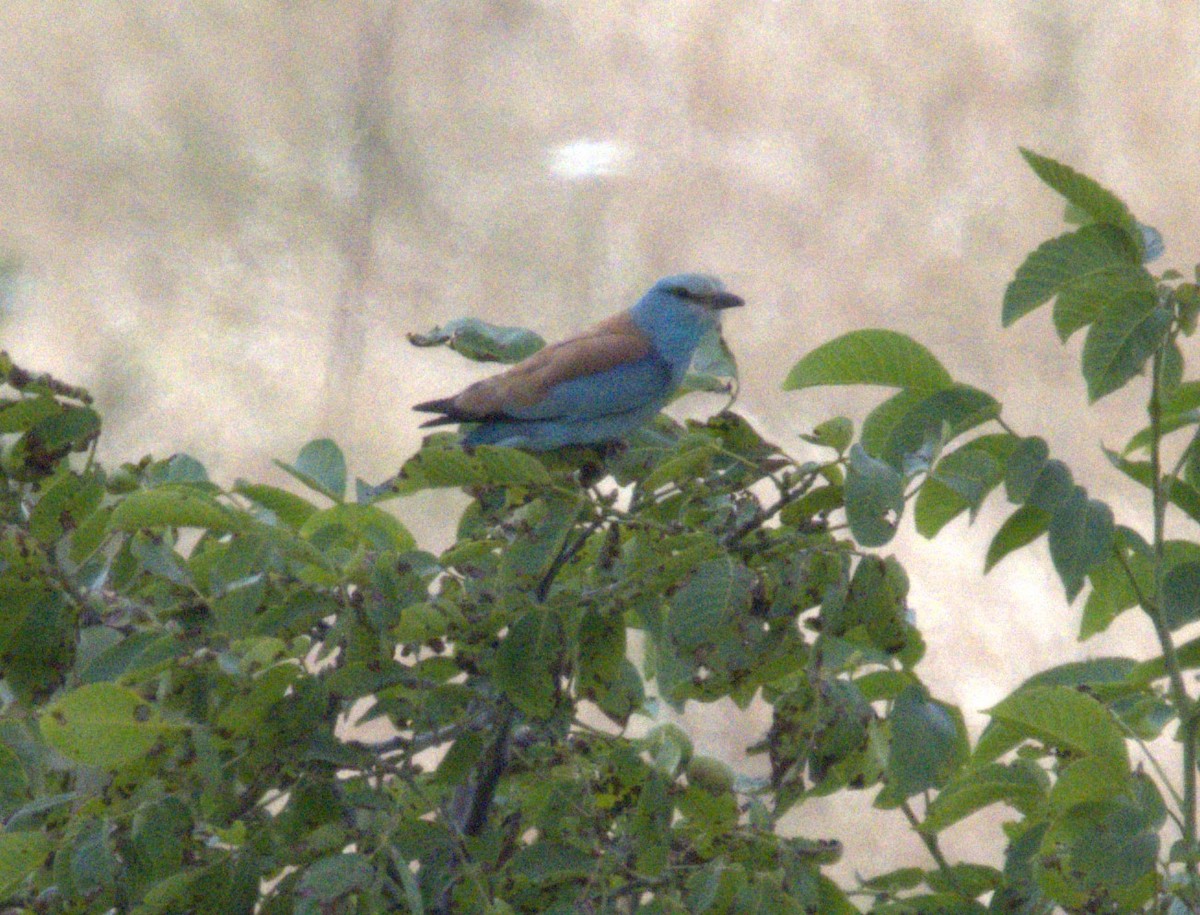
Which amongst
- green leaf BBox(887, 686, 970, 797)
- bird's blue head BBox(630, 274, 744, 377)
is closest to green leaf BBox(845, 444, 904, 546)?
green leaf BBox(887, 686, 970, 797)

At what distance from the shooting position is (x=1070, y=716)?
78 cm

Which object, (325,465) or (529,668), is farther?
(325,465)

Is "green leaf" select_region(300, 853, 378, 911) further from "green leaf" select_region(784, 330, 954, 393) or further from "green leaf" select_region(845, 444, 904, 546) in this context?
"green leaf" select_region(784, 330, 954, 393)

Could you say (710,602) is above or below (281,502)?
below

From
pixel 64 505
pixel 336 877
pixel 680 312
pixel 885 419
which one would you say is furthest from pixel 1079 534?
pixel 680 312

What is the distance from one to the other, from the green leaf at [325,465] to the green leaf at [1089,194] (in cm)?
49

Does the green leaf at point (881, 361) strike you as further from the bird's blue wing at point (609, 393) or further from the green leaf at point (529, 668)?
the bird's blue wing at point (609, 393)

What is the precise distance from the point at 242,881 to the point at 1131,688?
561 mm

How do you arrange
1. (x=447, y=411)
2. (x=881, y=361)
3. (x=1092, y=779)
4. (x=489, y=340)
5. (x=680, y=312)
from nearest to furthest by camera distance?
(x=1092, y=779) < (x=881, y=361) < (x=489, y=340) < (x=447, y=411) < (x=680, y=312)

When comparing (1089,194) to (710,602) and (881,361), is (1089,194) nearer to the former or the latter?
(881,361)

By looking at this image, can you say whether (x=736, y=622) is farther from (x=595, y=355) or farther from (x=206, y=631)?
(x=595, y=355)

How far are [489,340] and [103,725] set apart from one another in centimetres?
43

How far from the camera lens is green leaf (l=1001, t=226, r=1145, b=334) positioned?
0.81m

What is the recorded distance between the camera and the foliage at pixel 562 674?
0.72 metres
